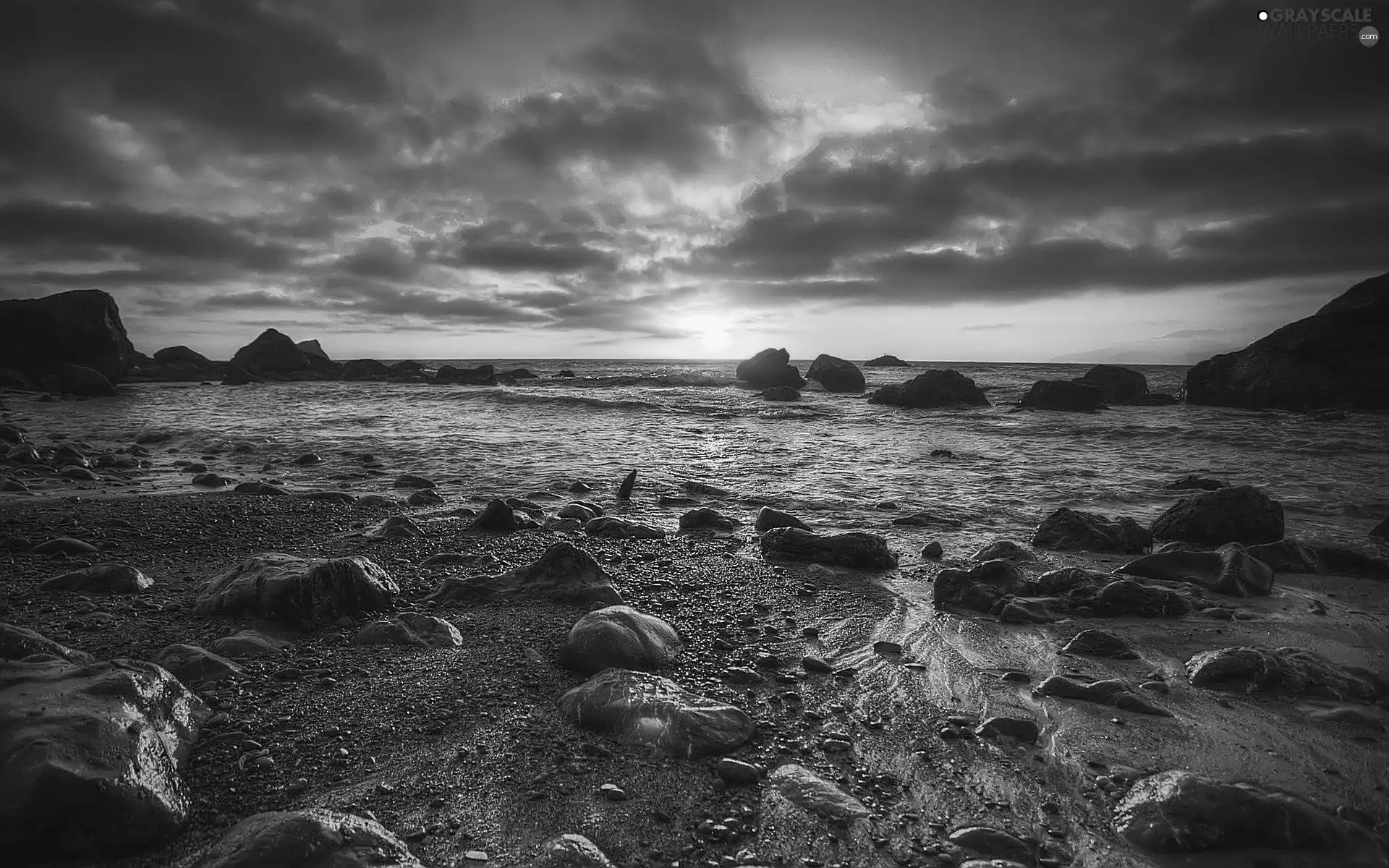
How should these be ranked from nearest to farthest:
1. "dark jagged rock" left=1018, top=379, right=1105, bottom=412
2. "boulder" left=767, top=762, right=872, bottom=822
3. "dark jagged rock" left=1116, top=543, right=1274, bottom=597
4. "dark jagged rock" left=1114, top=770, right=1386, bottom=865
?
"dark jagged rock" left=1114, top=770, right=1386, bottom=865 < "boulder" left=767, top=762, right=872, bottom=822 < "dark jagged rock" left=1116, top=543, right=1274, bottom=597 < "dark jagged rock" left=1018, top=379, right=1105, bottom=412

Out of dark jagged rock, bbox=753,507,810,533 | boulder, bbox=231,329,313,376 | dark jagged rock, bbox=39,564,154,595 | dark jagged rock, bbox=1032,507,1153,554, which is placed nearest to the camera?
dark jagged rock, bbox=39,564,154,595

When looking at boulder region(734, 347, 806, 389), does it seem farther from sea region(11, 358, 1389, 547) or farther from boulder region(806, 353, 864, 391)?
sea region(11, 358, 1389, 547)

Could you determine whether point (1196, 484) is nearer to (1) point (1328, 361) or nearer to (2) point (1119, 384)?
(1) point (1328, 361)

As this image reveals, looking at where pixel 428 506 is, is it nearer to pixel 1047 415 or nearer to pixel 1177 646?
pixel 1177 646

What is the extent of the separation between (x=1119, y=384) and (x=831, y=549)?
2660 centimetres

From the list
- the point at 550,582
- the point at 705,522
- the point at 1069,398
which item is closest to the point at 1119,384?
the point at 1069,398

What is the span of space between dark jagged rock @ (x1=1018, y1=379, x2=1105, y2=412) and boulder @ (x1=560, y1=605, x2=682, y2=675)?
2326 centimetres

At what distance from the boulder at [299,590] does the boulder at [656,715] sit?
1.90 m

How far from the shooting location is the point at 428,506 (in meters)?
7.64

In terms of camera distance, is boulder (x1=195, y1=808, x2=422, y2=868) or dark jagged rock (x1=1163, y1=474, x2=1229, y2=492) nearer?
boulder (x1=195, y1=808, x2=422, y2=868)

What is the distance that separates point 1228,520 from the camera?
611cm

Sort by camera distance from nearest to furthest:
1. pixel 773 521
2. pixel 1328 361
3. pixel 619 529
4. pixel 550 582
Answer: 1. pixel 550 582
2. pixel 619 529
3. pixel 773 521
4. pixel 1328 361

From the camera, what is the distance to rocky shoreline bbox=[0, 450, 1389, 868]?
2.12 metres

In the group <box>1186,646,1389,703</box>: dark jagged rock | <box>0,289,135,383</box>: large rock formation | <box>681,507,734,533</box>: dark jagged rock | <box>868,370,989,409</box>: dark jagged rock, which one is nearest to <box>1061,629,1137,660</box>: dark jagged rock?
<box>1186,646,1389,703</box>: dark jagged rock
